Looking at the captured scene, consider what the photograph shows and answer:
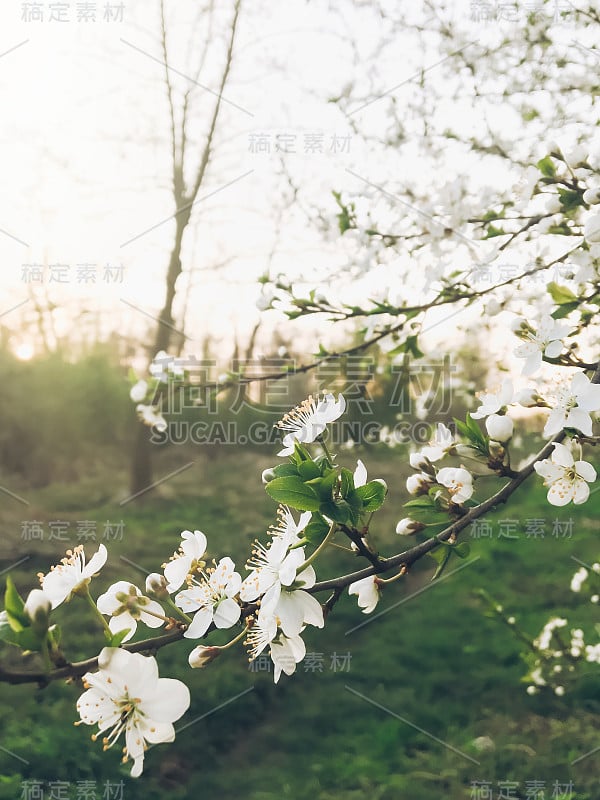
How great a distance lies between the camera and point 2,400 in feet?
18.9

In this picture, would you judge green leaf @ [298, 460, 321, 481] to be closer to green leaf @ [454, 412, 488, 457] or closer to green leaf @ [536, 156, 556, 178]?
green leaf @ [454, 412, 488, 457]

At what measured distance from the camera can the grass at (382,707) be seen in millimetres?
2303

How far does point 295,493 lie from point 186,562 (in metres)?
0.22

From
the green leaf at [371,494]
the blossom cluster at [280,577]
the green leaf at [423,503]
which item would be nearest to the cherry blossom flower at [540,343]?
the blossom cluster at [280,577]

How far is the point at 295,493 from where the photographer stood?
0.72 metres

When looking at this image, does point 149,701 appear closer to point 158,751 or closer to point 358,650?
point 158,751

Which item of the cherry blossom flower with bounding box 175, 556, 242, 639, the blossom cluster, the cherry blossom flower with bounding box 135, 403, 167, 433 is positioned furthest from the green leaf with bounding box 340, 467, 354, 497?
the cherry blossom flower with bounding box 135, 403, 167, 433

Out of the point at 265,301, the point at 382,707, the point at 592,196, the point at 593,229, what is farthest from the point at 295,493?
the point at 382,707

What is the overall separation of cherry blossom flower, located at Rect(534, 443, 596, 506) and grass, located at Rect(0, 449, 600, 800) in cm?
164

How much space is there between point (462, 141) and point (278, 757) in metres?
2.21

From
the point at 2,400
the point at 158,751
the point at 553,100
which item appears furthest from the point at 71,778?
the point at 2,400

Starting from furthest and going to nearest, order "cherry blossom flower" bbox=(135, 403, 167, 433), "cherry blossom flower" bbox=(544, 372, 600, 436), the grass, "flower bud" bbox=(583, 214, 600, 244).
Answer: the grass < "cherry blossom flower" bbox=(135, 403, 167, 433) < "flower bud" bbox=(583, 214, 600, 244) < "cherry blossom flower" bbox=(544, 372, 600, 436)

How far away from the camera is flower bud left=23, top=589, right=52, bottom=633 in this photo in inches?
24.4

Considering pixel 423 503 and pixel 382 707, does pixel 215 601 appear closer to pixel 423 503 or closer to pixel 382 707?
pixel 423 503
